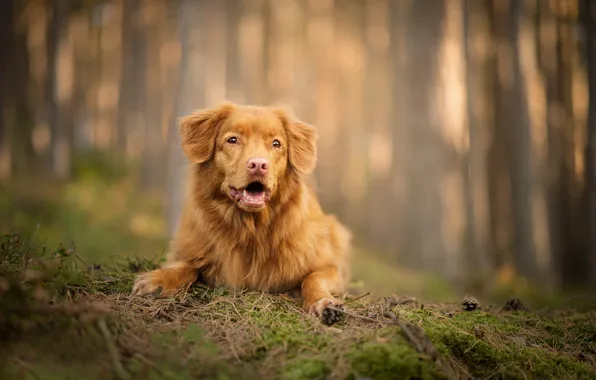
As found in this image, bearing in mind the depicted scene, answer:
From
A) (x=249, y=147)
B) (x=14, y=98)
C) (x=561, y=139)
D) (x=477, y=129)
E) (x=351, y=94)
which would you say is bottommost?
(x=249, y=147)

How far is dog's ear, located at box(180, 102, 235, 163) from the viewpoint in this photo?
3916 millimetres

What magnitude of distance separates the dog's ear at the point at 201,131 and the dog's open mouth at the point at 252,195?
1.53 feet

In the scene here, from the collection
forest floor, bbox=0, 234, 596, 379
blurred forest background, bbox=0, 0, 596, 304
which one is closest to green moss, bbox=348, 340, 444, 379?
forest floor, bbox=0, 234, 596, 379

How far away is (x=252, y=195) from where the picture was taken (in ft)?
11.8

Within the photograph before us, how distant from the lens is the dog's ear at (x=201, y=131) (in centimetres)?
392

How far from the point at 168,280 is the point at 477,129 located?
11125 millimetres

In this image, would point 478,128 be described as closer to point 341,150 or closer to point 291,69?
point 341,150

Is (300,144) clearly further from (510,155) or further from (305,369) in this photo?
(510,155)

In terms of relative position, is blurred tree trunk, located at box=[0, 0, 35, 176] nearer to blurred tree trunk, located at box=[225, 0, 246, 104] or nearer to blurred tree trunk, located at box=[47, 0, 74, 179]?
blurred tree trunk, located at box=[47, 0, 74, 179]

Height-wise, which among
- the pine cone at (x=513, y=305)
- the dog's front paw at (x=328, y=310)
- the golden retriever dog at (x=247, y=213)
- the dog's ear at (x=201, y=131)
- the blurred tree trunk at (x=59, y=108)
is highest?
the blurred tree trunk at (x=59, y=108)

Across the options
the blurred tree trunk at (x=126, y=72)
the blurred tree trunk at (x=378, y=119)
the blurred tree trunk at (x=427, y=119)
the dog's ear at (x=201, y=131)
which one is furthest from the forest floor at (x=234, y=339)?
the blurred tree trunk at (x=126, y=72)

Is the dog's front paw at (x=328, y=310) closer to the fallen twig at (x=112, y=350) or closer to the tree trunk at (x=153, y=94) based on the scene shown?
the fallen twig at (x=112, y=350)

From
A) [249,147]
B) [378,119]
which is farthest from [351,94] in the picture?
[249,147]

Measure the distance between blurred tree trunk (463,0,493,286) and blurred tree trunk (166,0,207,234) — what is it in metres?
7.04
